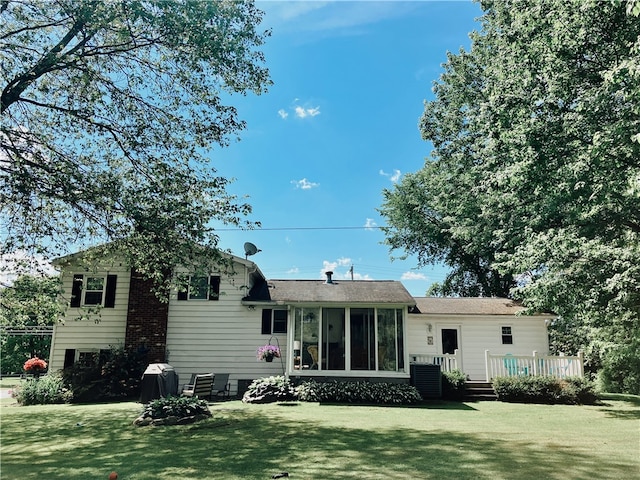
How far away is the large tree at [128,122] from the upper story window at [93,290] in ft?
24.0

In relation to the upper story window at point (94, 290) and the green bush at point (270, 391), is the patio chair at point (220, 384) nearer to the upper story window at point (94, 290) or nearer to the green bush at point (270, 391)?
the green bush at point (270, 391)

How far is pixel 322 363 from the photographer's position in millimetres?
14469

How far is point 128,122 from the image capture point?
29.9ft

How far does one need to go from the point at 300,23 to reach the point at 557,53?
588 cm

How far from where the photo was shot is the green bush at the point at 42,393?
13.7 metres

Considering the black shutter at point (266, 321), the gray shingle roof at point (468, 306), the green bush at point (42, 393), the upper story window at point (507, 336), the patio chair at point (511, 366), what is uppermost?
the gray shingle roof at point (468, 306)

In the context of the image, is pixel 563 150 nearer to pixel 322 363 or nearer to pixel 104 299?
pixel 322 363

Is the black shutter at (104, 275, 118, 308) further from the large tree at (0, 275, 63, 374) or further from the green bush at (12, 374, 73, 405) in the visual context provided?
the large tree at (0, 275, 63, 374)

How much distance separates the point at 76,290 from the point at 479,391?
596 inches

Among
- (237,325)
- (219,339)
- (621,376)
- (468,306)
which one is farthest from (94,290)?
(621,376)

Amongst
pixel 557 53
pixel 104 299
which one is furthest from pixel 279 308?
pixel 557 53

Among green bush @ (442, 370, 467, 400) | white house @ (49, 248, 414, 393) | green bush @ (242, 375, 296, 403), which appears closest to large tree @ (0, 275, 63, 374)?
white house @ (49, 248, 414, 393)

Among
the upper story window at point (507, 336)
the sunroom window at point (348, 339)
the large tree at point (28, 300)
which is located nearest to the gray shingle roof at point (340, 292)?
the sunroom window at point (348, 339)

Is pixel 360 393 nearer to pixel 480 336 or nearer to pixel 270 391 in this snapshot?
pixel 270 391
